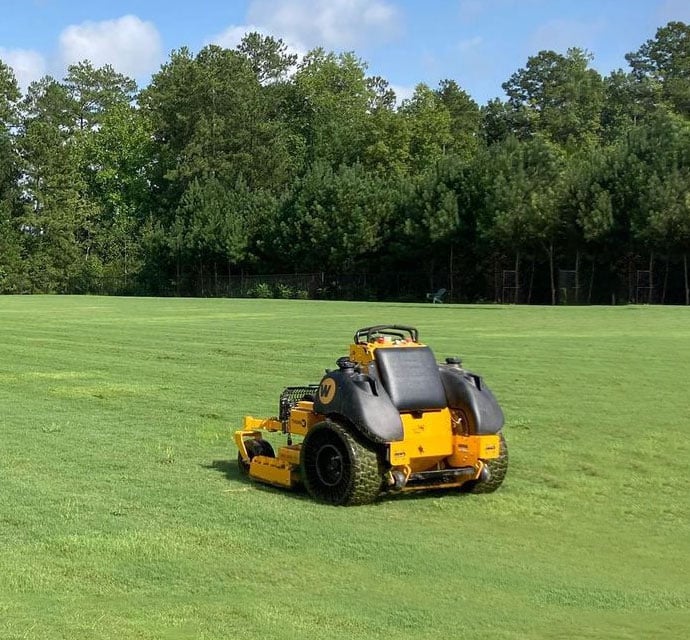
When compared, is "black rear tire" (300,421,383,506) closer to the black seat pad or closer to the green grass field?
the green grass field

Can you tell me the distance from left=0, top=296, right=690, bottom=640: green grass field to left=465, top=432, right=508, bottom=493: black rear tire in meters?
0.13

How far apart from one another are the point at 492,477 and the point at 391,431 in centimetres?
123

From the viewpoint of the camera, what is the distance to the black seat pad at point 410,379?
8117 millimetres

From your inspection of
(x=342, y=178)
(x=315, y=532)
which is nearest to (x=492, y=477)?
(x=315, y=532)

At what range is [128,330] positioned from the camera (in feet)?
95.4

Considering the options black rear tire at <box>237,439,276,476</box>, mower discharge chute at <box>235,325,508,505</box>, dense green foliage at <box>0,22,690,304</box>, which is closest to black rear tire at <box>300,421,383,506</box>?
mower discharge chute at <box>235,325,508,505</box>

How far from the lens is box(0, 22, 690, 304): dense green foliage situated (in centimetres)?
5906

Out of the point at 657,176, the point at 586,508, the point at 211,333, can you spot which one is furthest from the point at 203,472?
the point at 657,176

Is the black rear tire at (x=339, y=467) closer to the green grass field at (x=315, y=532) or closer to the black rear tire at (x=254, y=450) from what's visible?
the green grass field at (x=315, y=532)

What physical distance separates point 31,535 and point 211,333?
817 inches

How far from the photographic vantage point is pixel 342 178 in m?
70.9

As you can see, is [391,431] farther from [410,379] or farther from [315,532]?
[315,532]

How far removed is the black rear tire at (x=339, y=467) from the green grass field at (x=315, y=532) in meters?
0.14

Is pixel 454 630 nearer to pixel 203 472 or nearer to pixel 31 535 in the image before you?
pixel 31 535
